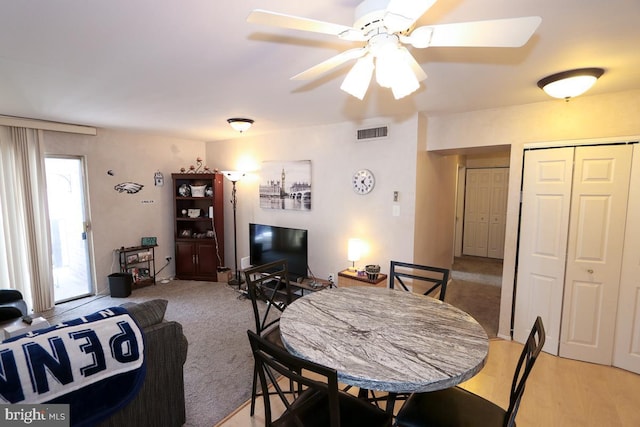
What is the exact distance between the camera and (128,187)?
4660 mm

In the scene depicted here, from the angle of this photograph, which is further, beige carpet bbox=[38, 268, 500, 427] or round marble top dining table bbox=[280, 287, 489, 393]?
beige carpet bbox=[38, 268, 500, 427]

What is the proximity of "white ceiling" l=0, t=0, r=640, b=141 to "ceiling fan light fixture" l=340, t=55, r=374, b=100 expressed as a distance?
252mm

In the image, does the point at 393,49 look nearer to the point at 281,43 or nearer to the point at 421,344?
the point at 281,43

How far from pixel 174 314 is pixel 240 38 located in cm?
334

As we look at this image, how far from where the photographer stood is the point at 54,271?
13.7 feet

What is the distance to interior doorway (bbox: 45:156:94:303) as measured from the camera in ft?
13.4

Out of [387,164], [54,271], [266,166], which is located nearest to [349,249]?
[387,164]

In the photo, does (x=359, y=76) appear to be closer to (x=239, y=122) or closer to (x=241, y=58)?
(x=241, y=58)

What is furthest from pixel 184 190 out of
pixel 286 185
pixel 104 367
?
pixel 104 367

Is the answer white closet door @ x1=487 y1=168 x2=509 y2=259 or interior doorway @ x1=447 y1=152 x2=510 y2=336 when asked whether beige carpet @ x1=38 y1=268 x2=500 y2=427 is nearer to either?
interior doorway @ x1=447 y1=152 x2=510 y2=336

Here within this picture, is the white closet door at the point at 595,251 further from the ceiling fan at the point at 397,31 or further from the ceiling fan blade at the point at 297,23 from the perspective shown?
the ceiling fan blade at the point at 297,23

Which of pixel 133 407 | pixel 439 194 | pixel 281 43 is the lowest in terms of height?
pixel 133 407

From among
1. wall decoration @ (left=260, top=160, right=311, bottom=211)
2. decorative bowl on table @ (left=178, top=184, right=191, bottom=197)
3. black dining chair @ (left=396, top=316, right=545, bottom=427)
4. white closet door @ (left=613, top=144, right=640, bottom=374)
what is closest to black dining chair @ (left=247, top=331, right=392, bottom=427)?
black dining chair @ (left=396, top=316, right=545, bottom=427)

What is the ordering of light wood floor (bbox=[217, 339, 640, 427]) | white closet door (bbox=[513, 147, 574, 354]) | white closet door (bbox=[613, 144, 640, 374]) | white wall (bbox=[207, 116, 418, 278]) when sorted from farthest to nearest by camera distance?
white wall (bbox=[207, 116, 418, 278])
white closet door (bbox=[513, 147, 574, 354])
white closet door (bbox=[613, 144, 640, 374])
light wood floor (bbox=[217, 339, 640, 427])
